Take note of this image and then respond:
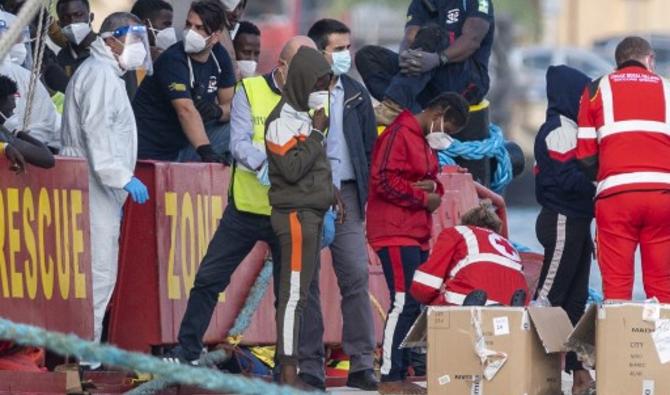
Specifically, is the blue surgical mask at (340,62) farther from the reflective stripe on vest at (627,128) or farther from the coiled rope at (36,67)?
the coiled rope at (36,67)

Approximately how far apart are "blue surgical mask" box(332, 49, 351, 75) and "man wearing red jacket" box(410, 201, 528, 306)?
1.11 metres

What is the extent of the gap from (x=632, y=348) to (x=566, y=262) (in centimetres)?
139

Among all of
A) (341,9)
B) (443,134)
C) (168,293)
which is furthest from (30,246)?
(341,9)

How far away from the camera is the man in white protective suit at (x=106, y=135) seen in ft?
38.5

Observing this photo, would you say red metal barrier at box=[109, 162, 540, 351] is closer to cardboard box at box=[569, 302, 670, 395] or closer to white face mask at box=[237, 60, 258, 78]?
Result: white face mask at box=[237, 60, 258, 78]

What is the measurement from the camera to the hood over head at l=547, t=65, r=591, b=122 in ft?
40.4

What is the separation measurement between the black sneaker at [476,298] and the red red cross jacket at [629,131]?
0.82m

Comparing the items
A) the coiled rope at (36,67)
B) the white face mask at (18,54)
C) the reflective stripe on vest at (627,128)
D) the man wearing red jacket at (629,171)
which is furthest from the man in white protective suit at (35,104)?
the reflective stripe on vest at (627,128)

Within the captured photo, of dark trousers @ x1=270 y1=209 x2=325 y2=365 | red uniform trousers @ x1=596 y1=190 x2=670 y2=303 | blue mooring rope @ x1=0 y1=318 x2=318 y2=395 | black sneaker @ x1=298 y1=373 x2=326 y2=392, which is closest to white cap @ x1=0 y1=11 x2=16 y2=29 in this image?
dark trousers @ x1=270 y1=209 x2=325 y2=365

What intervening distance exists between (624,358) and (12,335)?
3596mm

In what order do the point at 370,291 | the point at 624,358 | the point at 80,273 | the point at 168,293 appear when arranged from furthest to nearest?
the point at 370,291, the point at 168,293, the point at 80,273, the point at 624,358

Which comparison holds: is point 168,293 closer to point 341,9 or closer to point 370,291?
point 370,291

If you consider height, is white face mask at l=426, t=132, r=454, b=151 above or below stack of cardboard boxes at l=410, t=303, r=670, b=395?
above

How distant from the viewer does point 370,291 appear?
1366 centimetres
